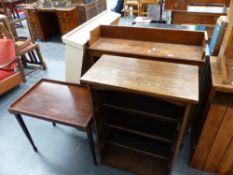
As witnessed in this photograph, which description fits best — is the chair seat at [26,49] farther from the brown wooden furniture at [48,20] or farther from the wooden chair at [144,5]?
the wooden chair at [144,5]

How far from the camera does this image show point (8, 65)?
251 cm

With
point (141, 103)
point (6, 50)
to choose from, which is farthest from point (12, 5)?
point (141, 103)

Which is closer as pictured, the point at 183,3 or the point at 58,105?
the point at 58,105

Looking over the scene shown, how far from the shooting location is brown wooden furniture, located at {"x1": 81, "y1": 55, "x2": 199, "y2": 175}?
3.11ft

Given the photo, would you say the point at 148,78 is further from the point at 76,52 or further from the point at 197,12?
the point at 197,12

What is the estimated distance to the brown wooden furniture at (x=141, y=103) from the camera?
0.95m

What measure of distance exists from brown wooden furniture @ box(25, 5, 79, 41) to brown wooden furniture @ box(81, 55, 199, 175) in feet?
9.40

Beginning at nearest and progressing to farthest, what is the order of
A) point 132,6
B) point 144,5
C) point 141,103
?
point 141,103
point 144,5
point 132,6

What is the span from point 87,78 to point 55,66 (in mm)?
2428

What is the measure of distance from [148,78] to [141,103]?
451 millimetres

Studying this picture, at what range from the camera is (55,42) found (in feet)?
14.0

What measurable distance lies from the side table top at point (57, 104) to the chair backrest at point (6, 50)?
1.20 meters

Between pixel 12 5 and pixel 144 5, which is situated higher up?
pixel 12 5

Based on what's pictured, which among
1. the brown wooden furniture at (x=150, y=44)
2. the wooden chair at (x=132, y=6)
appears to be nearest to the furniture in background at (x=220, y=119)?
the brown wooden furniture at (x=150, y=44)
